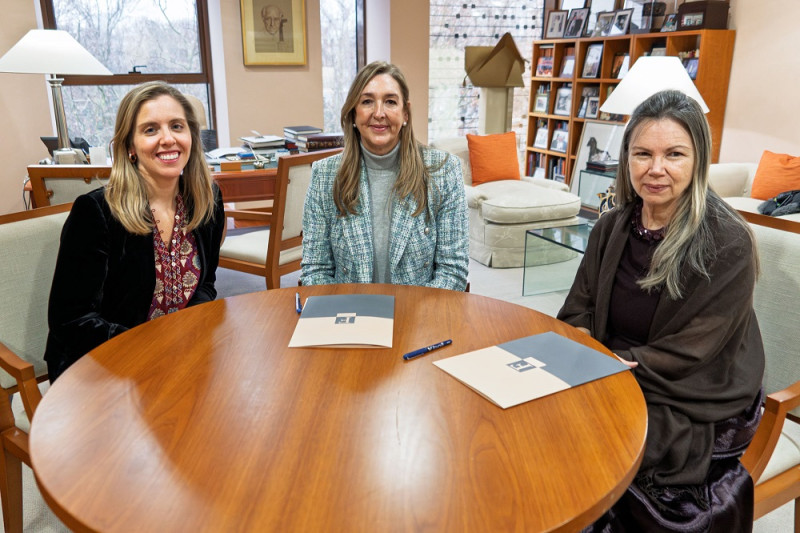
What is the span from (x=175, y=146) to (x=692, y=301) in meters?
1.44

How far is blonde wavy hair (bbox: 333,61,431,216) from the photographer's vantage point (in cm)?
195

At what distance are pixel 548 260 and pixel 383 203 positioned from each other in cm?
207

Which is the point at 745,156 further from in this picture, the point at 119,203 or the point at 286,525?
the point at 286,525

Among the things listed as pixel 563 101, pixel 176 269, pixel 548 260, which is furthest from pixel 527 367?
pixel 563 101

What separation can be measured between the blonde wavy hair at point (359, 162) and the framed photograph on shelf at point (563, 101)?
15.4ft

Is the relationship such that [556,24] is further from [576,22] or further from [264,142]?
[264,142]

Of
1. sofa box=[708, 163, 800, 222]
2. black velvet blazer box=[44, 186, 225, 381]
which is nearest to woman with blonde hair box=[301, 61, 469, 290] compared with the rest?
black velvet blazer box=[44, 186, 225, 381]

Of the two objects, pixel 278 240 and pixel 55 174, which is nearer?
pixel 55 174

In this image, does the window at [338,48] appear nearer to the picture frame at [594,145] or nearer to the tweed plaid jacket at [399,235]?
the picture frame at [594,145]

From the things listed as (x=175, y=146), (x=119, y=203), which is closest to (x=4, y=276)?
(x=119, y=203)

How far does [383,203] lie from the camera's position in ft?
6.68

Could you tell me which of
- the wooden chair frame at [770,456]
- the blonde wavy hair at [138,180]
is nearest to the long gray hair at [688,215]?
the wooden chair frame at [770,456]

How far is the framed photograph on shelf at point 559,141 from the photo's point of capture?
21.0 ft

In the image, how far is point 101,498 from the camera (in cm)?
86
